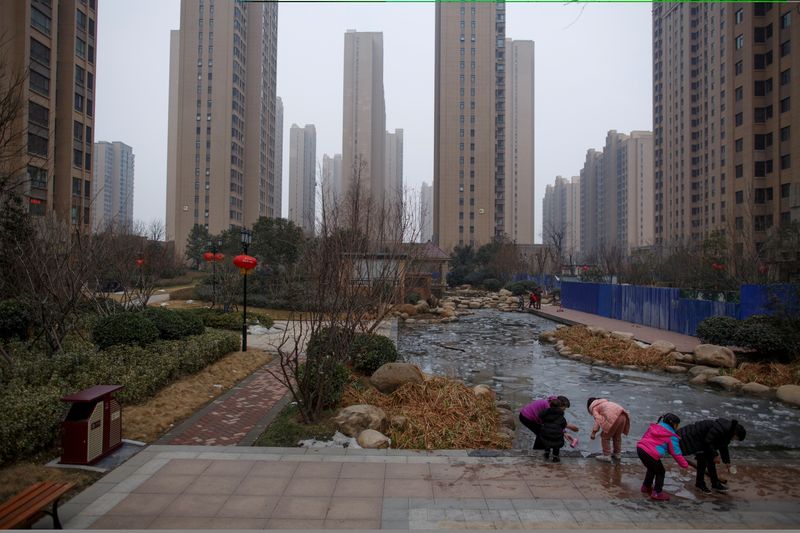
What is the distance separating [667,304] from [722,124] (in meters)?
58.2

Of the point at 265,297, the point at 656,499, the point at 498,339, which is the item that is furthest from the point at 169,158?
the point at 656,499

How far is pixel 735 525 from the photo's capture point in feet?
14.1

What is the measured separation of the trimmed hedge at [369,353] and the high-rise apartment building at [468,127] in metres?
64.9

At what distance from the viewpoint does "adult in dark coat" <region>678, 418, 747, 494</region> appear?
4905mm

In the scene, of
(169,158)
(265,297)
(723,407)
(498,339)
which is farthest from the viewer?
(169,158)

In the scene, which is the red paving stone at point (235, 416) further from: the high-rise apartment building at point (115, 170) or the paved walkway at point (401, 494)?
the high-rise apartment building at point (115, 170)

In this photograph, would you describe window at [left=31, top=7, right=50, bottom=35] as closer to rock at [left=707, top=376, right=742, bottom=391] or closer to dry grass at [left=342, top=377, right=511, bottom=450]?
dry grass at [left=342, top=377, right=511, bottom=450]

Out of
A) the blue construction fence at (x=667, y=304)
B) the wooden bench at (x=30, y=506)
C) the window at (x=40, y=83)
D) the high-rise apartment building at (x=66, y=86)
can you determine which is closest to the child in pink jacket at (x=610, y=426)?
the wooden bench at (x=30, y=506)

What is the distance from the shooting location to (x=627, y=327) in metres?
19.7

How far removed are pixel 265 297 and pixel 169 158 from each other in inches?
2435

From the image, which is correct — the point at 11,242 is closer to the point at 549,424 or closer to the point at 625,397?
the point at 549,424

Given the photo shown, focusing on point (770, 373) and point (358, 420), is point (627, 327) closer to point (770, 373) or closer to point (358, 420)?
point (770, 373)

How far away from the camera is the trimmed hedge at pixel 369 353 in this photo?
980cm

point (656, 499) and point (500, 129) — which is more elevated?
point (500, 129)
